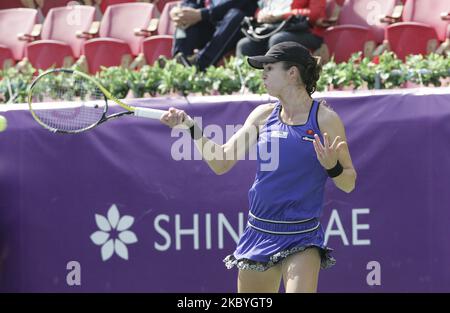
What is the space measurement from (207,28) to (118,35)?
6.58 ft

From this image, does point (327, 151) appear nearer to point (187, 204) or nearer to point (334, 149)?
point (334, 149)

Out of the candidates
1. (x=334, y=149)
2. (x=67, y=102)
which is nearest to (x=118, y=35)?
(x=67, y=102)

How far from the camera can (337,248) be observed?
21.1ft

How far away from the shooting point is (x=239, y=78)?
688cm

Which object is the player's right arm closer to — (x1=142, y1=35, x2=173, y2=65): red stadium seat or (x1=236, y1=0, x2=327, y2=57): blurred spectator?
(x1=236, y1=0, x2=327, y2=57): blurred spectator

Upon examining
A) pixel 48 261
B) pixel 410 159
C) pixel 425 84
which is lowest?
pixel 48 261

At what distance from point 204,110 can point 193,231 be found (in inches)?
32.6

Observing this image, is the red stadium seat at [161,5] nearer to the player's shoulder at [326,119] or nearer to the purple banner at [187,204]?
the purple banner at [187,204]

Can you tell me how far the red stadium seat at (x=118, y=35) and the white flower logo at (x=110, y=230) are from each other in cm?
316
